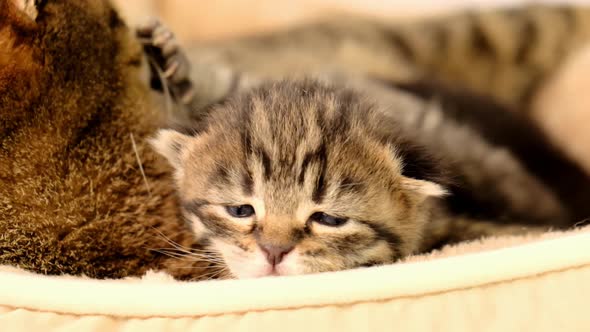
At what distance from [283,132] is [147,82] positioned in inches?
16.9

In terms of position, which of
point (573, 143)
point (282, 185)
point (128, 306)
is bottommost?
point (573, 143)

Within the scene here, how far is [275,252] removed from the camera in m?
1.23

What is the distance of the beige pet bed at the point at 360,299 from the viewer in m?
1.10

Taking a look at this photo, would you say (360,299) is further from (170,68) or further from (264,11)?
(264,11)

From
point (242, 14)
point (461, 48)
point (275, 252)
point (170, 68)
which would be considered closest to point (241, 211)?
point (275, 252)

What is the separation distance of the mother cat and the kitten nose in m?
0.18

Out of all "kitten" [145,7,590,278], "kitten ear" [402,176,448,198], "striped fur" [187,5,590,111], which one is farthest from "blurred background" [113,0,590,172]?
"kitten ear" [402,176,448,198]

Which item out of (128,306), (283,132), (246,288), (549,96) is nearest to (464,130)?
(549,96)

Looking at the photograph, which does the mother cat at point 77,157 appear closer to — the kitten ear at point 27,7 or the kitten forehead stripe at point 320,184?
the kitten ear at point 27,7

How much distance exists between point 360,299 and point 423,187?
0.30 meters

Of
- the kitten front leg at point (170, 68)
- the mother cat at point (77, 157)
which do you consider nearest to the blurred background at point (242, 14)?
Result: the kitten front leg at point (170, 68)

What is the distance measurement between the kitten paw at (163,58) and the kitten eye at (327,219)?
0.57 meters

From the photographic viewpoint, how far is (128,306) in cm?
115

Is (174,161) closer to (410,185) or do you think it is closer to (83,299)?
(83,299)
